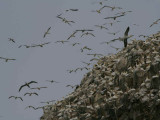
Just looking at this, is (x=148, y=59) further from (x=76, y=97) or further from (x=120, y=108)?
(x=76, y=97)

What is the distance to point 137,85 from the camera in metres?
13.2

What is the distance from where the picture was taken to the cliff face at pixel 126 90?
41.1ft

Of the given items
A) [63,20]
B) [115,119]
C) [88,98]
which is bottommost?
[115,119]

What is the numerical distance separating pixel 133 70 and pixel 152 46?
196cm

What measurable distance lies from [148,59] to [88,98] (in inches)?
124

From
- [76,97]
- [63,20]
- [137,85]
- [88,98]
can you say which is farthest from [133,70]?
[63,20]

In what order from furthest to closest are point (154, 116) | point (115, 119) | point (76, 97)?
point (76, 97), point (115, 119), point (154, 116)

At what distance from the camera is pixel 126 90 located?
1338 cm

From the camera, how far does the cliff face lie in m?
12.5

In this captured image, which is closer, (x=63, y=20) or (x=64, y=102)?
(x=64, y=102)

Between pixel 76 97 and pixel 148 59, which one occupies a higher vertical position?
pixel 148 59

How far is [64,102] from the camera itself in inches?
679

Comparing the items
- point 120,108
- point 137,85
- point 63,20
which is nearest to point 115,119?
point 120,108

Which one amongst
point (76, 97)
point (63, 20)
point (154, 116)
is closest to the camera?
point (154, 116)
